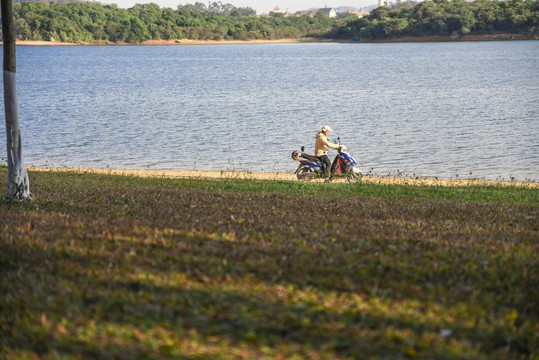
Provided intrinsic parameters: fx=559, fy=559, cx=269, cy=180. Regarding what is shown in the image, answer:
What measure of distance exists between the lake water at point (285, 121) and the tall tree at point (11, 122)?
16.3 meters

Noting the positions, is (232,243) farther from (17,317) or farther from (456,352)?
(456,352)

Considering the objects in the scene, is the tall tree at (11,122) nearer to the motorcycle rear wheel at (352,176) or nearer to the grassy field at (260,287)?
the grassy field at (260,287)

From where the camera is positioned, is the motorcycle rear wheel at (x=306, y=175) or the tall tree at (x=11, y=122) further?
the motorcycle rear wheel at (x=306, y=175)

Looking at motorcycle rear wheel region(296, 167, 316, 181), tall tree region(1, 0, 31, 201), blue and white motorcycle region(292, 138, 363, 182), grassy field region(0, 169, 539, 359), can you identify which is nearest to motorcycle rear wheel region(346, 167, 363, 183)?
blue and white motorcycle region(292, 138, 363, 182)

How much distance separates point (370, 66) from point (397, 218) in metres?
95.6

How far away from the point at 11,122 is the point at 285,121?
32.0 m

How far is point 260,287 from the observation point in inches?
216

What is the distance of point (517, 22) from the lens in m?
159

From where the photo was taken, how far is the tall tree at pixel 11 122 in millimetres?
10406

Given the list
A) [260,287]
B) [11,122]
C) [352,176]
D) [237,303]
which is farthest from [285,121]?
[237,303]

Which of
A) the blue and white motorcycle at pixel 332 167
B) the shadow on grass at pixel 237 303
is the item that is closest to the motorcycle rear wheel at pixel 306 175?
the blue and white motorcycle at pixel 332 167

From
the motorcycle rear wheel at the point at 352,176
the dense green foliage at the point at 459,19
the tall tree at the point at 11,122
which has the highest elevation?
the dense green foliage at the point at 459,19

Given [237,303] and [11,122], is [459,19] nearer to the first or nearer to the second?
[11,122]

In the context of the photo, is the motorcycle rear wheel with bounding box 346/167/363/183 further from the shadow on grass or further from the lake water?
the shadow on grass
